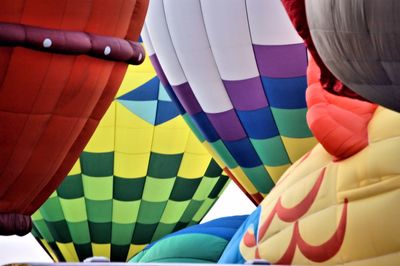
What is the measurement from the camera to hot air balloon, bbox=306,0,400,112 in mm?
5098

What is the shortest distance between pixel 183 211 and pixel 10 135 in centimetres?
514

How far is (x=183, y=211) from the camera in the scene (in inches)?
506

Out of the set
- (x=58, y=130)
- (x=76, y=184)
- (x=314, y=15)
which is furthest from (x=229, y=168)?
(x=314, y=15)

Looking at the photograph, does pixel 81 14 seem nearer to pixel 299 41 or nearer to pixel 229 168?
pixel 299 41

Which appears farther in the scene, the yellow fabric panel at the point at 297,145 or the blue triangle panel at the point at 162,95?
the blue triangle panel at the point at 162,95

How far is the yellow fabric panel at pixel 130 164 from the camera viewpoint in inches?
492

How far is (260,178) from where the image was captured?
404 inches

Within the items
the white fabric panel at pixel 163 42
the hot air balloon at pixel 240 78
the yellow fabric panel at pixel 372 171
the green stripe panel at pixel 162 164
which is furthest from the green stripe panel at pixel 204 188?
the yellow fabric panel at pixel 372 171

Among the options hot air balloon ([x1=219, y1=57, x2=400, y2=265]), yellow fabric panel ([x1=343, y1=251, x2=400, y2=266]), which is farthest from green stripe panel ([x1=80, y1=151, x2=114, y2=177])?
yellow fabric panel ([x1=343, y1=251, x2=400, y2=266])

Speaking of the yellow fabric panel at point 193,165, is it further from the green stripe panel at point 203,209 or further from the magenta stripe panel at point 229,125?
the magenta stripe panel at point 229,125

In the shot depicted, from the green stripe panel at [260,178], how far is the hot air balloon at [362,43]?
4.38 metres

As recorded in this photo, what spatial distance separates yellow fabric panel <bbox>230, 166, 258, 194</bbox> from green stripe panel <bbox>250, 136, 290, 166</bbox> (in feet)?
1.51

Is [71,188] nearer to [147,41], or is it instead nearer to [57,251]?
[57,251]

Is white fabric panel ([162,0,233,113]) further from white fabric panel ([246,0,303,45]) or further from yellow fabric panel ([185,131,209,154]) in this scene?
yellow fabric panel ([185,131,209,154])
